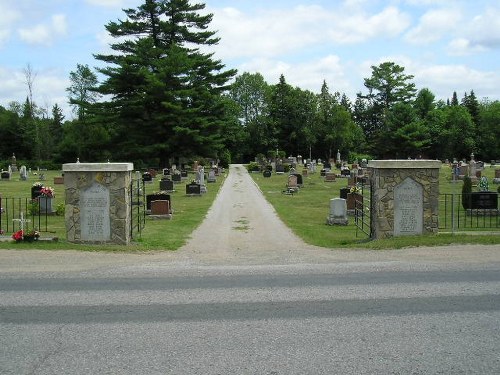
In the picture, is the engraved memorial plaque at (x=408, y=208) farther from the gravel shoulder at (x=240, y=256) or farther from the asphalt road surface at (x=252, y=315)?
the asphalt road surface at (x=252, y=315)

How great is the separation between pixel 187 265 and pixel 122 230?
12.2 ft

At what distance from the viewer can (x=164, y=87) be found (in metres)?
58.0

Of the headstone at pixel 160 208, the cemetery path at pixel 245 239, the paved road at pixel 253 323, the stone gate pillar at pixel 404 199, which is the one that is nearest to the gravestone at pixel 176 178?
the cemetery path at pixel 245 239

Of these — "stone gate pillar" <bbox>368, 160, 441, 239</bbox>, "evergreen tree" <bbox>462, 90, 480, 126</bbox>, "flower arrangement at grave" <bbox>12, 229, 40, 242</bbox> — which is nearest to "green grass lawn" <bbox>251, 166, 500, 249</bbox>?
"stone gate pillar" <bbox>368, 160, 441, 239</bbox>

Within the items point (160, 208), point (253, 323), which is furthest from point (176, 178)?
point (253, 323)

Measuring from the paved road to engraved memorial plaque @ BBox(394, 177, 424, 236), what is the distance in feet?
16.0

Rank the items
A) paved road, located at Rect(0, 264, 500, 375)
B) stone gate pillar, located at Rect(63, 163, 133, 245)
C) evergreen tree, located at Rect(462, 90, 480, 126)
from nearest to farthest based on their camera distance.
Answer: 1. paved road, located at Rect(0, 264, 500, 375)
2. stone gate pillar, located at Rect(63, 163, 133, 245)
3. evergreen tree, located at Rect(462, 90, 480, 126)

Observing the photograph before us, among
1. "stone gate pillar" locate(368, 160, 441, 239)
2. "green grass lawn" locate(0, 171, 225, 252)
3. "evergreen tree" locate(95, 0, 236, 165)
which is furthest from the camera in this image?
"evergreen tree" locate(95, 0, 236, 165)

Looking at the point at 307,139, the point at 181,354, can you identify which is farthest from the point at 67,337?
the point at 307,139

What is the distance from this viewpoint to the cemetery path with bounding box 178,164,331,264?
11906 mm

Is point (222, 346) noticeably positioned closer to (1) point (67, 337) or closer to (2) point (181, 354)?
(2) point (181, 354)

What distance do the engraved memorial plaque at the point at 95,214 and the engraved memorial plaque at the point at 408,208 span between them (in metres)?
7.72

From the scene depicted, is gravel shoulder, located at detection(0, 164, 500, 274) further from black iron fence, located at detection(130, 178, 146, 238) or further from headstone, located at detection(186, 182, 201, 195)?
headstone, located at detection(186, 182, 201, 195)

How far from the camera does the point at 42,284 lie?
8422 millimetres
